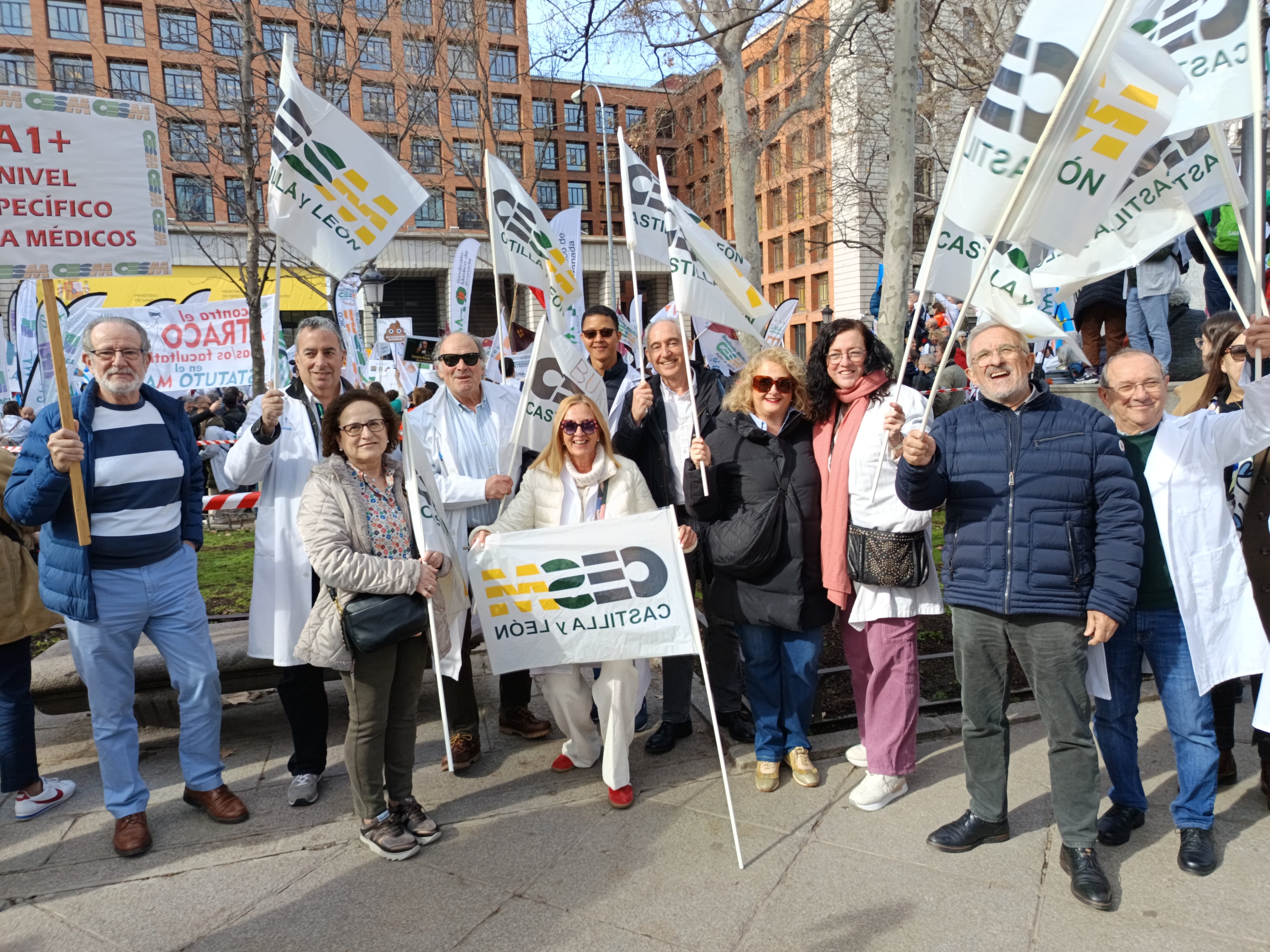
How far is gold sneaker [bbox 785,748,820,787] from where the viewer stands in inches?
160

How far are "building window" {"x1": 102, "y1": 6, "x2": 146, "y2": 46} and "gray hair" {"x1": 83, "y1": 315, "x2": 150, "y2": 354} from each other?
3618 centimetres

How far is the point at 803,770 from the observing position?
160 inches

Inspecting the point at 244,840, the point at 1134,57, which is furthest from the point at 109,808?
the point at 1134,57

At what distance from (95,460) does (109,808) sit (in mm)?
1449

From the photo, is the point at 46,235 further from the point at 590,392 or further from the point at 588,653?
the point at 588,653

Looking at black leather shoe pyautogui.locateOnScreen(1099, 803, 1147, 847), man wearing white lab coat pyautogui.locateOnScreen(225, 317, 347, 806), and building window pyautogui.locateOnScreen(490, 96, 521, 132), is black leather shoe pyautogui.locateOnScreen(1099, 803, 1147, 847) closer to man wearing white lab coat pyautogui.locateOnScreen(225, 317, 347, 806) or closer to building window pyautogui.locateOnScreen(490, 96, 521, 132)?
man wearing white lab coat pyautogui.locateOnScreen(225, 317, 347, 806)

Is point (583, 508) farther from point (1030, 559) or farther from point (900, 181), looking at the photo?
point (900, 181)

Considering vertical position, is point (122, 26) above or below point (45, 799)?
above

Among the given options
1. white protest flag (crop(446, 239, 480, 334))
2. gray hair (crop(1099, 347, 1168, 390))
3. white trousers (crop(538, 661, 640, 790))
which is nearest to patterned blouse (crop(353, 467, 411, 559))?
white trousers (crop(538, 661, 640, 790))

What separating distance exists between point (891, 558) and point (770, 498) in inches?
22.9

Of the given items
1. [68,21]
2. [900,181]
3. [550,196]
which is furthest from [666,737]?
[550,196]

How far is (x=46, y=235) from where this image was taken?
3.65 meters

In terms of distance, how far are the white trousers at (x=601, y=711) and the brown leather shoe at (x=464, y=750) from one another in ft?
1.37

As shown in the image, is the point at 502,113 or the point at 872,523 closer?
the point at 872,523
